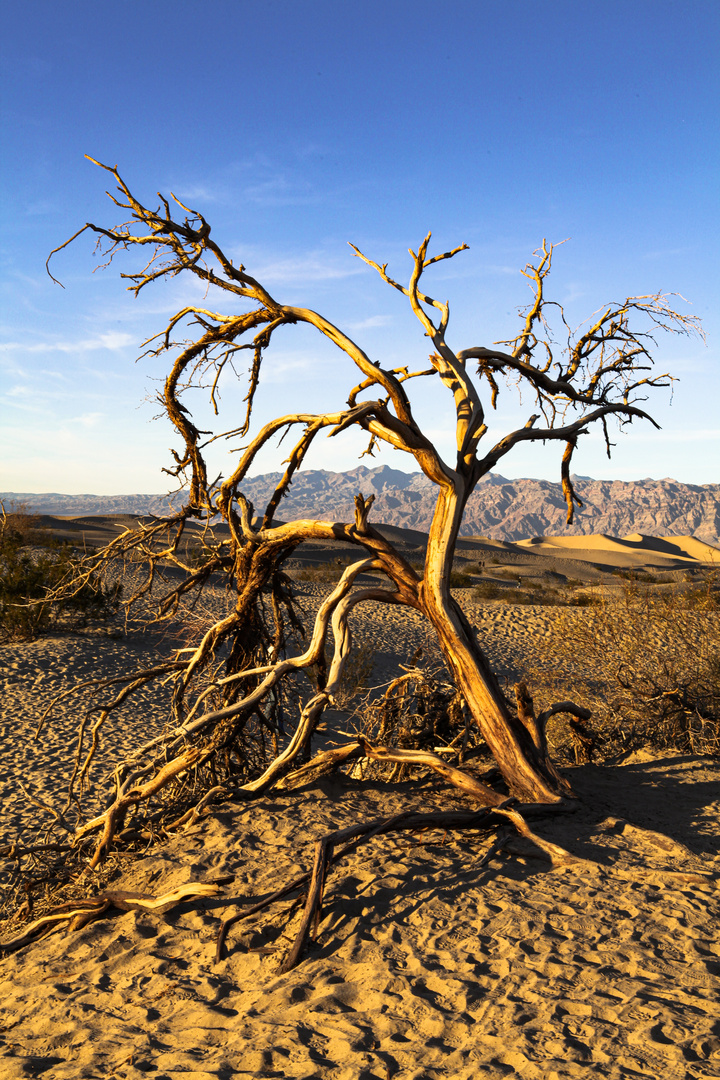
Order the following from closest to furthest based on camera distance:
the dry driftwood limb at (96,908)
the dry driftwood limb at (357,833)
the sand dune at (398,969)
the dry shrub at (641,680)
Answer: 1. the sand dune at (398,969)
2. the dry driftwood limb at (357,833)
3. the dry driftwood limb at (96,908)
4. the dry shrub at (641,680)

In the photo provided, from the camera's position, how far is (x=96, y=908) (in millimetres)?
4531

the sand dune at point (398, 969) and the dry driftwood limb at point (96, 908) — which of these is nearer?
the sand dune at point (398, 969)

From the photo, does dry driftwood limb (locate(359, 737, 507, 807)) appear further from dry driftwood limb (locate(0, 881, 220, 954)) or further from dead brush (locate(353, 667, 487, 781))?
dry driftwood limb (locate(0, 881, 220, 954))

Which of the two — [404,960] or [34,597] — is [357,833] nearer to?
[404,960]

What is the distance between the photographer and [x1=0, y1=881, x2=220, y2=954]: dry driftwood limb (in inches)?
173

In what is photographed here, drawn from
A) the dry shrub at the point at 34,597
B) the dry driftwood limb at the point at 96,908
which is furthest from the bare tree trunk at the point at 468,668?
the dry shrub at the point at 34,597

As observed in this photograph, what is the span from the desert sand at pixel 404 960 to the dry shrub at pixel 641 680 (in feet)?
5.68

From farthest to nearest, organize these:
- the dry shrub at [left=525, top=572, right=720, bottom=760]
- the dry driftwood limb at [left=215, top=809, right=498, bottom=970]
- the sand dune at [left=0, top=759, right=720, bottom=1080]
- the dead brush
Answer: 1. the dry shrub at [left=525, top=572, right=720, bottom=760]
2. the dead brush
3. the dry driftwood limb at [left=215, top=809, right=498, bottom=970]
4. the sand dune at [left=0, top=759, right=720, bottom=1080]

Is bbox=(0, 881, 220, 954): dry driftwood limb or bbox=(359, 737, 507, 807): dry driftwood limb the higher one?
bbox=(359, 737, 507, 807): dry driftwood limb

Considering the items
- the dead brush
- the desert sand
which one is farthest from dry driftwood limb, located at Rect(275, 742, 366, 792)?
the dead brush

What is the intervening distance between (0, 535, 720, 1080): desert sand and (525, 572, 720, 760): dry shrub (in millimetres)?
1732

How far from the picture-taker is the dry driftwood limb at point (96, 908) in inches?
173

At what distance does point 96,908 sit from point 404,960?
86.5 inches

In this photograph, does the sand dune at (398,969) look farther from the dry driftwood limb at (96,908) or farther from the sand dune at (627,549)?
the sand dune at (627,549)
